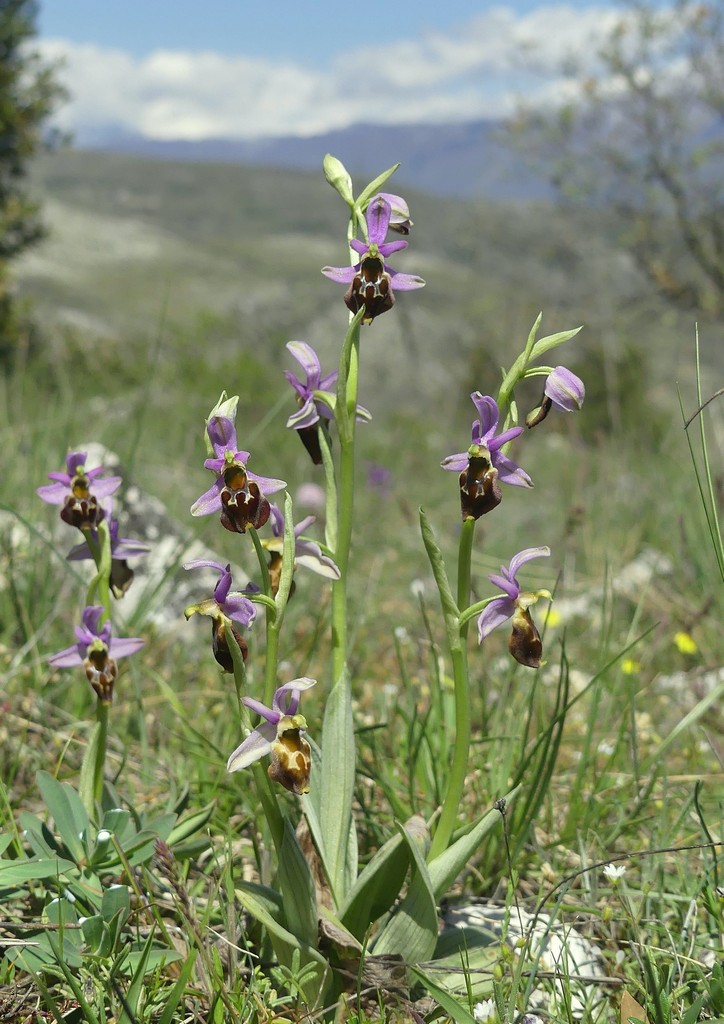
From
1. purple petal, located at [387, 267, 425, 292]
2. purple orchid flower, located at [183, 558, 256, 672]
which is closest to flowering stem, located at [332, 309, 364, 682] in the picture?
purple petal, located at [387, 267, 425, 292]

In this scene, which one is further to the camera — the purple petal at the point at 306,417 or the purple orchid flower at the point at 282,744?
the purple petal at the point at 306,417

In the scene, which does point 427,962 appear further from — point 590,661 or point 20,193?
point 20,193

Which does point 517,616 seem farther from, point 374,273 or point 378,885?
point 374,273

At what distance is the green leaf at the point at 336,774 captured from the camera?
170cm

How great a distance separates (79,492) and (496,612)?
885 millimetres

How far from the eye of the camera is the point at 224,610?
1.58 m

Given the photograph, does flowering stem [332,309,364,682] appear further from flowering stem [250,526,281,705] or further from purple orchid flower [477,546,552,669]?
purple orchid flower [477,546,552,669]

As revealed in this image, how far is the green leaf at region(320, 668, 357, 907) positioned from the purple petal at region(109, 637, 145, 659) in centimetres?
46

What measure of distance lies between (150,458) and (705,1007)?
14.6 feet

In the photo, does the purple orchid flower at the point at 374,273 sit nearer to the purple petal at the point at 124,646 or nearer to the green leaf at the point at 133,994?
the purple petal at the point at 124,646

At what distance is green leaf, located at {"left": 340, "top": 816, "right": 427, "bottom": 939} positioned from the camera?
1.58 m

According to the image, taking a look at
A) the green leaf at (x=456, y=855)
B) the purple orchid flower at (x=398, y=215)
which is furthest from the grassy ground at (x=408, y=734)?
the purple orchid flower at (x=398, y=215)

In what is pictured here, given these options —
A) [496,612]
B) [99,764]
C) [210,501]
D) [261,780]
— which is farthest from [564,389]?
[99,764]

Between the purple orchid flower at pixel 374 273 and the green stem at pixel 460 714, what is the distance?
1.42ft
